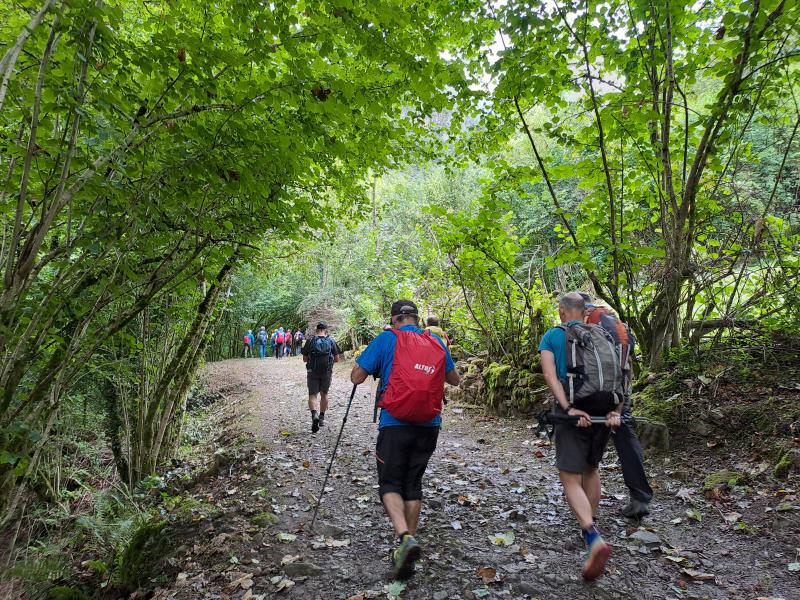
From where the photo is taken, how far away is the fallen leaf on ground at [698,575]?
3.35m

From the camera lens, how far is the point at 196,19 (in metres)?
4.89

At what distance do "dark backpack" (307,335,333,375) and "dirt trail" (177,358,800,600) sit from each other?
84.1 inches

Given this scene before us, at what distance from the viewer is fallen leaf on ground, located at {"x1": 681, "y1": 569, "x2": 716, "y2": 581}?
335cm

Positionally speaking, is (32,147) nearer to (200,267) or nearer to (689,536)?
(200,267)

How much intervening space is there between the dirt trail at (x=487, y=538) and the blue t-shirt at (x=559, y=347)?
5.27ft

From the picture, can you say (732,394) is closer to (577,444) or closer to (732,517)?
(732,517)

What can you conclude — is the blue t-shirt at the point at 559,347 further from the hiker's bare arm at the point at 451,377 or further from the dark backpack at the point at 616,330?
the hiker's bare arm at the point at 451,377

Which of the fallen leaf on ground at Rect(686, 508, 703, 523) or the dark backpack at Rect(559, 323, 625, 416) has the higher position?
the dark backpack at Rect(559, 323, 625, 416)

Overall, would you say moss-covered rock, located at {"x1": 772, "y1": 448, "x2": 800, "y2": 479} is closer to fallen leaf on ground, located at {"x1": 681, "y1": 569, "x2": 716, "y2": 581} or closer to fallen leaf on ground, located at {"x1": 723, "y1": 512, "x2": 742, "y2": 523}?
fallen leaf on ground, located at {"x1": 723, "y1": 512, "x2": 742, "y2": 523}

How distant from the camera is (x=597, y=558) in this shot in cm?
317

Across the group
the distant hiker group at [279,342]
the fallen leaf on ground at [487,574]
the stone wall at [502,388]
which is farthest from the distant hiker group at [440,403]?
the distant hiker group at [279,342]

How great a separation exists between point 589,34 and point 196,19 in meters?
4.69

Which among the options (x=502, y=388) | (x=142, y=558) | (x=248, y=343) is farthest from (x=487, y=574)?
(x=248, y=343)

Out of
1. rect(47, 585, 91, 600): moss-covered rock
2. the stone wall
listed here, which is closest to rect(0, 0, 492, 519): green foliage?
rect(47, 585, 91, 600): moss-covered rock
